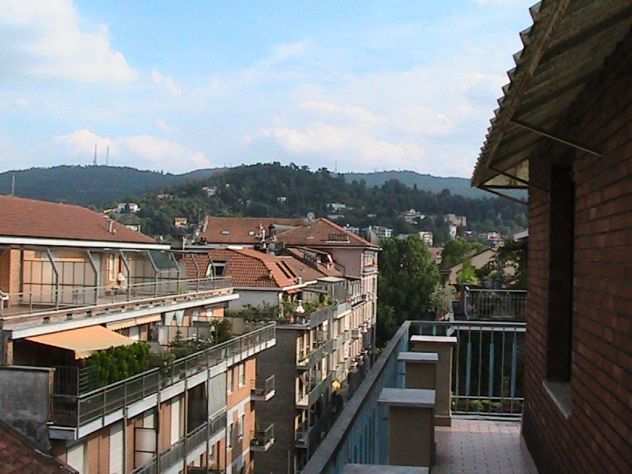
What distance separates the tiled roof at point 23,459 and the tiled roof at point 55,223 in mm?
8540

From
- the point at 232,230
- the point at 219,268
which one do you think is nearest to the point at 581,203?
the point at 219,268

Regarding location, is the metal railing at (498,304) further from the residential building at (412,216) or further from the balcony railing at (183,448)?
the residential building at (412,216)

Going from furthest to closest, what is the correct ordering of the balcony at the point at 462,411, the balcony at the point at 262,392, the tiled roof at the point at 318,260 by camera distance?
1. the tiled roof at the point at 318,260
2. the balcony at the point at 262,392
3. the balcony at the point at 462,411

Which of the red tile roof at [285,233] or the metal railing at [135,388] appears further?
the red tile roof at [285,233]

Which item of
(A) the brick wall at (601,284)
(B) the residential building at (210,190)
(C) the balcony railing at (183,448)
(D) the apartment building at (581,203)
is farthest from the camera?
(B) the residential building at (210,190)

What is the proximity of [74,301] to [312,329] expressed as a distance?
1775 centimetres

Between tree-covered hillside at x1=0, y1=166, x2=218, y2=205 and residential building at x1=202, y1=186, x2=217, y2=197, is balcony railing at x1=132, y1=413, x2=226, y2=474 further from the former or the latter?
tree-covered hillside at x1=0, y1=166, x2=218, y2=205

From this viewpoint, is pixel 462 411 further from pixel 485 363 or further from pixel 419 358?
pixel 419 358

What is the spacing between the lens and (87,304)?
23062mm

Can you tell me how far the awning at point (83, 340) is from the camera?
20.0 m

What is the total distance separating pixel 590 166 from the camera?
439 cm

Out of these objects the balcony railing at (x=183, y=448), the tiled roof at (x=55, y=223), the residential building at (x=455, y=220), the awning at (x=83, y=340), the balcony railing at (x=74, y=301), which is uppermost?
the residential building at (x=455, y=220)

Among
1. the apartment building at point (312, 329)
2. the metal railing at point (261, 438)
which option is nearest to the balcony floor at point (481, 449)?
the apartment building at point (312, 329)

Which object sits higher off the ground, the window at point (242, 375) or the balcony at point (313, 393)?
the window at point (242, 375)
